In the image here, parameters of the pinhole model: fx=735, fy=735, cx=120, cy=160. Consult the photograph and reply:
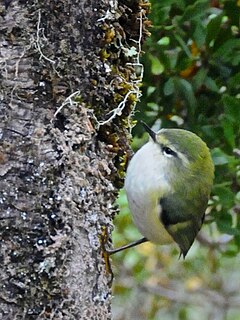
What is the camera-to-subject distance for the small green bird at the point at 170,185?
7.27 feet

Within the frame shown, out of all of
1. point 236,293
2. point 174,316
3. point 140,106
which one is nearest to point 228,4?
point 140,106

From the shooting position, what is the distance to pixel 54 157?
1813 mm

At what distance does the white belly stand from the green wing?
23mm

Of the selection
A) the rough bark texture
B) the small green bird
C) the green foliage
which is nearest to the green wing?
the small green bird

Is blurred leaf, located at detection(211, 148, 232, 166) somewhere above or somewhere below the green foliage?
below

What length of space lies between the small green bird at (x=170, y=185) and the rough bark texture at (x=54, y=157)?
0.23m

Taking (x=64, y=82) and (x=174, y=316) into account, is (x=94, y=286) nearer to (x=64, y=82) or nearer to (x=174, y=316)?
(x=64, y=82)

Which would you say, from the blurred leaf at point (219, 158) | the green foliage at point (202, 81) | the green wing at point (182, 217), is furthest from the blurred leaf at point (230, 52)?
the green wing at point (182, 217)

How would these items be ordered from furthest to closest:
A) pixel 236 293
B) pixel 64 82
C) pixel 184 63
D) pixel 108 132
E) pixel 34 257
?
1. pixel 236 293
2. pixel 184 63
3. pixel 108 132
4. pixel 64 82
5. pixel 34 257

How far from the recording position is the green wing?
227 cm

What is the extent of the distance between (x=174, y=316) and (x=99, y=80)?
3222 mm

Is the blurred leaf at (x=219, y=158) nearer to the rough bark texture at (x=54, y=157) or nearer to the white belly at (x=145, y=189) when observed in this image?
the white belly at (x=145, y=189)

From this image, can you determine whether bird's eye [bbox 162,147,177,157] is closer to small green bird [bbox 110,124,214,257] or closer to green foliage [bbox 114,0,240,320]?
small green bird [bbox 110,124,214,257]

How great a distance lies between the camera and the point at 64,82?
187 centimetres
